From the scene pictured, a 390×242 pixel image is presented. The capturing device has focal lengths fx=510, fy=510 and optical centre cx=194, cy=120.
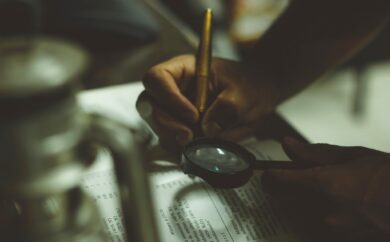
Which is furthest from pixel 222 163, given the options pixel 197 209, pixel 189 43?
pixel 189 43

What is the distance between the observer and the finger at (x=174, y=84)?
2.70ft

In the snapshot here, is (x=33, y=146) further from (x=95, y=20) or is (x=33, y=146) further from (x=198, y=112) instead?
(x=95, y=20)

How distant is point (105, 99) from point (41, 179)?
2.12 feet

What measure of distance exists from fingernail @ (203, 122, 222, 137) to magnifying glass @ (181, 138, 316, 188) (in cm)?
6

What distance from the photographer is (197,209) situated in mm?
752

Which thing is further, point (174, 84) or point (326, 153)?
point (174, 84)

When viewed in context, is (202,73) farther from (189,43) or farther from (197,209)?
(189,43)

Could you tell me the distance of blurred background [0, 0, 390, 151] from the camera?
1130 mm

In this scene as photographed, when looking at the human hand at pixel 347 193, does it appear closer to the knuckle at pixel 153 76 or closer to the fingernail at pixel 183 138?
the fingernail at pixel 183 138

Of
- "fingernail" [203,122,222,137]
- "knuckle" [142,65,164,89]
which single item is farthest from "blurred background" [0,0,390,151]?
"fingernail" [203,122,222,137]

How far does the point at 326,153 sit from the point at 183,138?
0.74 ft

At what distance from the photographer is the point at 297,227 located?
74 cm

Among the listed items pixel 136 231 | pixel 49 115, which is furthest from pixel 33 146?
pixel 136 231

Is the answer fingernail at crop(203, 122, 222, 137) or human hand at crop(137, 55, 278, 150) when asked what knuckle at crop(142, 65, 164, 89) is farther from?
fingernail at crop(203, 122, 222, 137)
